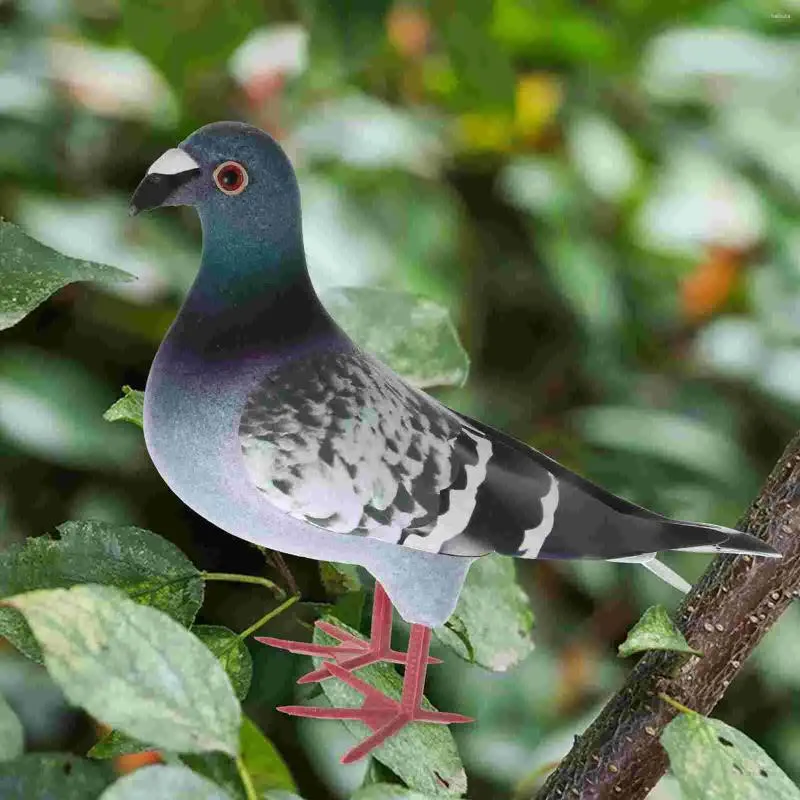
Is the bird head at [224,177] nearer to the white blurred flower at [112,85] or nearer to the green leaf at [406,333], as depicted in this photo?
the green leaf at [406,333]

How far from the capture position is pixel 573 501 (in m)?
0.37

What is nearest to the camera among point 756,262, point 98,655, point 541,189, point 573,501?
point 98,655

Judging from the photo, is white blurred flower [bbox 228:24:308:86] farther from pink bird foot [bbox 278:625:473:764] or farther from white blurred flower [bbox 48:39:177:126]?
pink bird foot [bbox 278:625:473:764]

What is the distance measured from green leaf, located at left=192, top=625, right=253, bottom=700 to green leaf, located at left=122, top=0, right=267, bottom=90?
0.36 m

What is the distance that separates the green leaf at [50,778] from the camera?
11.3 inches

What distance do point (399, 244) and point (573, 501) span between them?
27.0 inches

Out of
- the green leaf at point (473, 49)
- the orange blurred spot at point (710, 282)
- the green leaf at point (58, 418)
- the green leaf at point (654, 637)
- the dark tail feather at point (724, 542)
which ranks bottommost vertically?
the green leaf at point (58, 418)

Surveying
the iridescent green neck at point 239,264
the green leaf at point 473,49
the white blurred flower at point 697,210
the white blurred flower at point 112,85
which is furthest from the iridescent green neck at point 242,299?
the white blurred flower at point 697,210

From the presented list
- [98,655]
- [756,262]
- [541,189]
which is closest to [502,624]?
[98,655]

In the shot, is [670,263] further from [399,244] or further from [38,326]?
[38,326]

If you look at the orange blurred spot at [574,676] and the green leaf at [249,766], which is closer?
the green leaf at [249,766]

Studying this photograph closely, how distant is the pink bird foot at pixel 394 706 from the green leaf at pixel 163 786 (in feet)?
0.29

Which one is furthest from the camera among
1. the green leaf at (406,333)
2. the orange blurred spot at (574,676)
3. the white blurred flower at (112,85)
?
the orange blurred spot at (574,676)

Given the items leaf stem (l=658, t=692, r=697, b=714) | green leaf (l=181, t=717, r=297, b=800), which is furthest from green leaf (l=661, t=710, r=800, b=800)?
green leaf (l=181, t=717, r=297, b=800)
